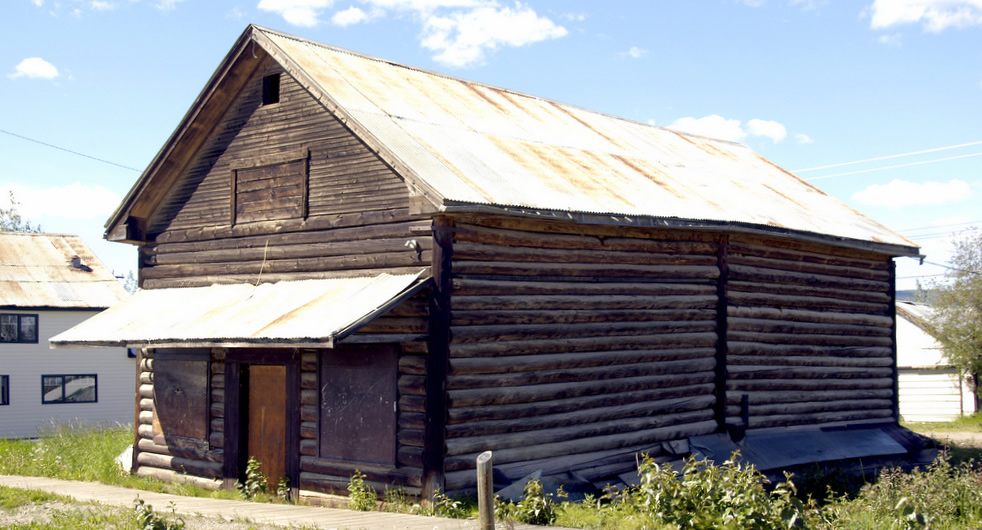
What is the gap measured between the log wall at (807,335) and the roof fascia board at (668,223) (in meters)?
0.47

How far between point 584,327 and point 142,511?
675 cm

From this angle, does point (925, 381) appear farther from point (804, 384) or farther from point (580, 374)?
point (580, 374)

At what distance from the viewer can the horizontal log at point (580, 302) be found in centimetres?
1338

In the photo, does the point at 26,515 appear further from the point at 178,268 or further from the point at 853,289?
the point at 853,289

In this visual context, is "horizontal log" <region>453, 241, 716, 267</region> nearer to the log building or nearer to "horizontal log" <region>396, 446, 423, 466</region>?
the log building

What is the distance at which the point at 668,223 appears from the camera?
49.6 feet

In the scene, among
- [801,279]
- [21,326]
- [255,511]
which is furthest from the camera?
[21,326]

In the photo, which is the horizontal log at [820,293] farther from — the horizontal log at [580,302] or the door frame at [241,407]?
the door frame at [241,407]

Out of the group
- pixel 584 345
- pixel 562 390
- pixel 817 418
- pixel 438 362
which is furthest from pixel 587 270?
pixel 817 418

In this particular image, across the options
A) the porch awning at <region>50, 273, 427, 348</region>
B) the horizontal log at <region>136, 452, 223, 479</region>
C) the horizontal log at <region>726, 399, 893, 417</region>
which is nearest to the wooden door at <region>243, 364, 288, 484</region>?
the horizontal log at <region>136, 452, 223, 479</region>

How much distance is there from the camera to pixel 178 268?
17.2 meters

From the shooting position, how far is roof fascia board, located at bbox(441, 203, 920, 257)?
42.7 ft

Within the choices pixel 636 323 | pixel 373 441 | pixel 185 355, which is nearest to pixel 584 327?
pixel 636 323

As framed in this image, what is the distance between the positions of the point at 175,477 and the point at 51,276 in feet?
73.6
